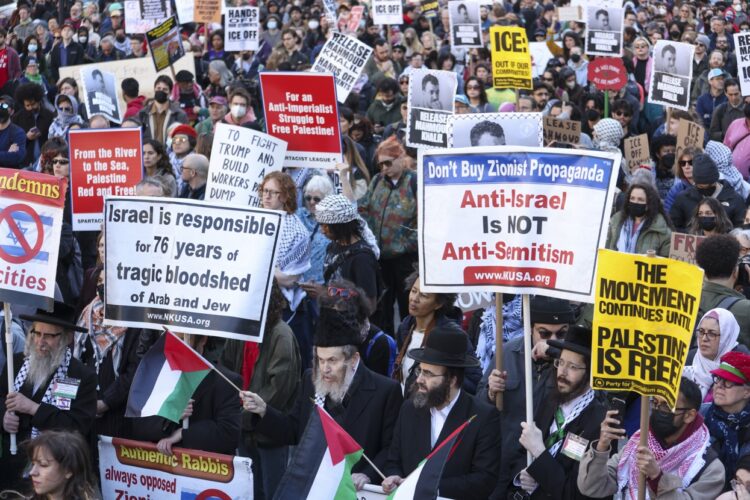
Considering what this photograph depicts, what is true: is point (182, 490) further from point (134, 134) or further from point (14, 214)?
point (134, 134)

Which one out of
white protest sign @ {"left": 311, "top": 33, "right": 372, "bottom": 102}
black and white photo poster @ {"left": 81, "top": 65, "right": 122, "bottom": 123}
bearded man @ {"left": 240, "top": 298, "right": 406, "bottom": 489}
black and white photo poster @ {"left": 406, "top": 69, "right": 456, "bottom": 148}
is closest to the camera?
bearded man @ {"left": 240, "top": 298, "right": 406, "bottom": 489}

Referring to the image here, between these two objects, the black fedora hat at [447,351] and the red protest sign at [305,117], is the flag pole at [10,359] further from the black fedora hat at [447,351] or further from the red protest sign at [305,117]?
the red protest sign at [305,117]

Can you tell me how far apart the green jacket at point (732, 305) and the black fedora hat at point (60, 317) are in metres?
3.58

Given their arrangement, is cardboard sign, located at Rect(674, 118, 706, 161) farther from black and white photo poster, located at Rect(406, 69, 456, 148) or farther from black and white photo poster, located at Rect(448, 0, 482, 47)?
black and white photo poster, located at Rect(448, 0, 482, 47)

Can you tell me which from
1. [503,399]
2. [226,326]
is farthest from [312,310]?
[503,399]

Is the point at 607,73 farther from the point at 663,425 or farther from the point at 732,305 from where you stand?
the point at 663,425

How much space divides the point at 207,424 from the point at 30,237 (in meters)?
1.56

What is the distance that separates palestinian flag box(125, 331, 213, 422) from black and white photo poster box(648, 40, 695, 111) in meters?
8.98

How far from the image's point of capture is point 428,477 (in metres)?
5.92

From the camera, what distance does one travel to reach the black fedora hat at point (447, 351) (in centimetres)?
638

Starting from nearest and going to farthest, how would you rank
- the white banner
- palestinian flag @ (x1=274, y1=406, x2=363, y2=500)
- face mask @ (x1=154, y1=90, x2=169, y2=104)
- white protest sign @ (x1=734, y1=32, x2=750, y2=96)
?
1. palestinian flag @ (x1=274, y1=406, x2=363, y2=500)
2. the white banner
3. white protest sign @ (x1=734, y1=32, x2=750, y2=96)
4. face mask @ (x1=154, y1=90, x2=169, y2=104)

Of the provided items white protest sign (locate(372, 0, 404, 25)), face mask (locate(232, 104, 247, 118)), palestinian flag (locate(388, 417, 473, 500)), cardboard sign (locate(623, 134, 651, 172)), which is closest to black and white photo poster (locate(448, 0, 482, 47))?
white protest sign (locate(372, 0, 404, 25))

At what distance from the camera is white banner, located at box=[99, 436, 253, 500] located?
266 inches

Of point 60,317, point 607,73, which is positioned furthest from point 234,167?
point 607,73
